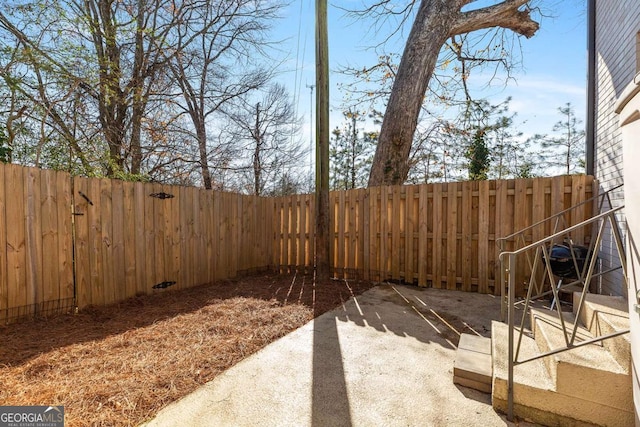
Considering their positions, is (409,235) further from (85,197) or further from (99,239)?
(85,197)

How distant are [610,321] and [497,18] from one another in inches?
296

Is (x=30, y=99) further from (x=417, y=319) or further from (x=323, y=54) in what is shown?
(x=417, y=319)

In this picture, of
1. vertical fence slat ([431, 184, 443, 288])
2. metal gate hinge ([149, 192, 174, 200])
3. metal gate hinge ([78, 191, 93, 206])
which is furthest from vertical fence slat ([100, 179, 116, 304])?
vertical fence slat ([431, 184, 443, 288])

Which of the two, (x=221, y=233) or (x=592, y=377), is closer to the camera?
(x=592, y=377)

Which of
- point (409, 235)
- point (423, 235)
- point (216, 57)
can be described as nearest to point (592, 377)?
point (423, 235)

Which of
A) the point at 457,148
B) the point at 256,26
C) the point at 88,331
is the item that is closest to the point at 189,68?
the point at 256,26

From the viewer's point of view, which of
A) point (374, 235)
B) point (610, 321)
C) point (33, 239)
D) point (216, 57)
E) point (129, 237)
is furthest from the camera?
point (216, 57)

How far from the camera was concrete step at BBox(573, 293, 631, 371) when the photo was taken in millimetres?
1661

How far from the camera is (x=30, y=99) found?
16.4ft

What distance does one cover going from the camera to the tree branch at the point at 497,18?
6.64 meters

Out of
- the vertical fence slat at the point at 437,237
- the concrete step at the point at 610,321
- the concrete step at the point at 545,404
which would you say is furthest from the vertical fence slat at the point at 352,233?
the concrete step at the point at 545,404

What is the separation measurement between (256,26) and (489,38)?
6557 millimetres

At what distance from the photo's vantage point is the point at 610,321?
76.1 inches

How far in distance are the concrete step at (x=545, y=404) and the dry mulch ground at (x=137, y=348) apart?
193 centimetres
